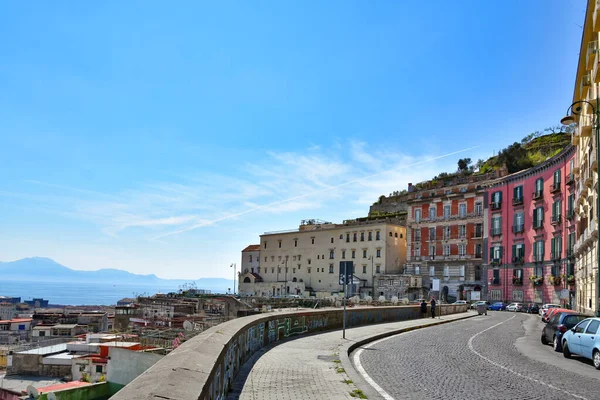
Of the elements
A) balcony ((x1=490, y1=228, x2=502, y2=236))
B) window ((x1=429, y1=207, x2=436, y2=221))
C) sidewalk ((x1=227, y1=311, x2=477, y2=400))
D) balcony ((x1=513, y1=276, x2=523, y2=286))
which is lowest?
sidewalk ((x1=227, y1=311, x2=477, y2=400))

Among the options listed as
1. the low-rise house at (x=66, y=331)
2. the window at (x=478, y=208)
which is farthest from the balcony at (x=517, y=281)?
the low-rise house at (x=66, y=331)

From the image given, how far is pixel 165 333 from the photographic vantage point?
37.4 metres

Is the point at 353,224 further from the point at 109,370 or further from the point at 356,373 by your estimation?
the point at 356,373

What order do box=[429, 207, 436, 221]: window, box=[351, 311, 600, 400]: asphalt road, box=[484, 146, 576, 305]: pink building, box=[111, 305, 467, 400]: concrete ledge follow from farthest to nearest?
box=[429, 207, 436, 221]: window < box=[484, 146, 576, 305]: pink building < box=[351, 311, 600, 400]: asphalt road < box=[111, 305, 467, 400]: concrete ledge

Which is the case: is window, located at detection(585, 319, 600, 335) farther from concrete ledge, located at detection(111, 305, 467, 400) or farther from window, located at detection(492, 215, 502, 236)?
window, located at detection(492, 215, 502, 236)

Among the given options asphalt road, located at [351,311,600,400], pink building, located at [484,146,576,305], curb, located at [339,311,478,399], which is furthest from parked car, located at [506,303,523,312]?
asphalt road, located at [351,311,600,400]

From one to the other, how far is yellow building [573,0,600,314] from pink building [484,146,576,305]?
897 cm

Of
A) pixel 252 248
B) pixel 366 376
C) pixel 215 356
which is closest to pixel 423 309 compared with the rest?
pixel 366 376

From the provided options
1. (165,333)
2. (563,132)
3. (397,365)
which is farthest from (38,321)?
(563,132)

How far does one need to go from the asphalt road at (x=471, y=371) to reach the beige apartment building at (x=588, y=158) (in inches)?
585

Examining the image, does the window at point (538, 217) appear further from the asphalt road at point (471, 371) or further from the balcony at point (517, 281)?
the asphalt road at point (471, 371)

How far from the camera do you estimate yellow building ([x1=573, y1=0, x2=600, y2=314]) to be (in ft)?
98.1

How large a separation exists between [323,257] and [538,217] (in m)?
47.4

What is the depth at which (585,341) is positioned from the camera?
49.1ft
